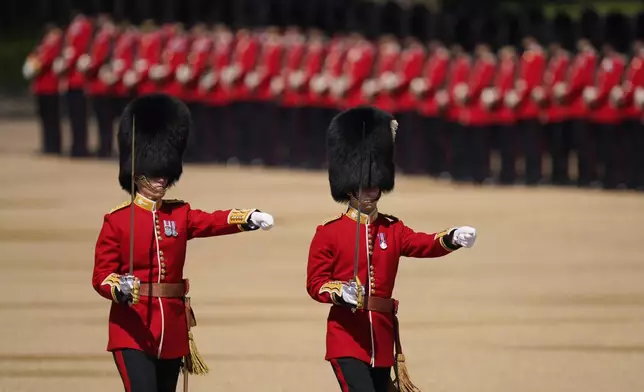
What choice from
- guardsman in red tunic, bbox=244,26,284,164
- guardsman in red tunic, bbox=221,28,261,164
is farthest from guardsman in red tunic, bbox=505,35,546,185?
guardsman in red tunic, bbox=221,28,261,164

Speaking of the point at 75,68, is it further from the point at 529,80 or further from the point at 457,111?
the point at 529,80

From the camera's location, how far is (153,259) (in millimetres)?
5660

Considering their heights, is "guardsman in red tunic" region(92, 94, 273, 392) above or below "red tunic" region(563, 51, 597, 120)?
below

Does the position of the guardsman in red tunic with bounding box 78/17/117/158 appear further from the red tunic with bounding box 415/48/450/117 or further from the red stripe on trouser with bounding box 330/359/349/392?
the red stripe on trouser with bounding box 330/359/349/392

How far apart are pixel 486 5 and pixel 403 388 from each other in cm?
1601

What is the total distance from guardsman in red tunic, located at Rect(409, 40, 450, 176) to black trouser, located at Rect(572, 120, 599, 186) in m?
1.06

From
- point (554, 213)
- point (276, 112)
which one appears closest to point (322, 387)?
point (554, 213)

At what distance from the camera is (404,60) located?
13.7 metres

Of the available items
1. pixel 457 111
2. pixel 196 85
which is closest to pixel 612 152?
pixel 457 111

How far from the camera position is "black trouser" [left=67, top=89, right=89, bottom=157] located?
15172 mm

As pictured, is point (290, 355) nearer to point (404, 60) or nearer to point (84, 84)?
point (404, 60)

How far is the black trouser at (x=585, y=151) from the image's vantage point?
43.0 feet

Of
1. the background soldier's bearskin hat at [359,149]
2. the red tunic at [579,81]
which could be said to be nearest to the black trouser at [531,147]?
the red tunic at [579,81]

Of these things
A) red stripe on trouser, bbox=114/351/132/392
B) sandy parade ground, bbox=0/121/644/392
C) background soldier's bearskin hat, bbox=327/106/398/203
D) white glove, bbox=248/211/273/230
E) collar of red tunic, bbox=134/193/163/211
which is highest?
background soldier's bearskin hat, bbox=327/106/398/203
